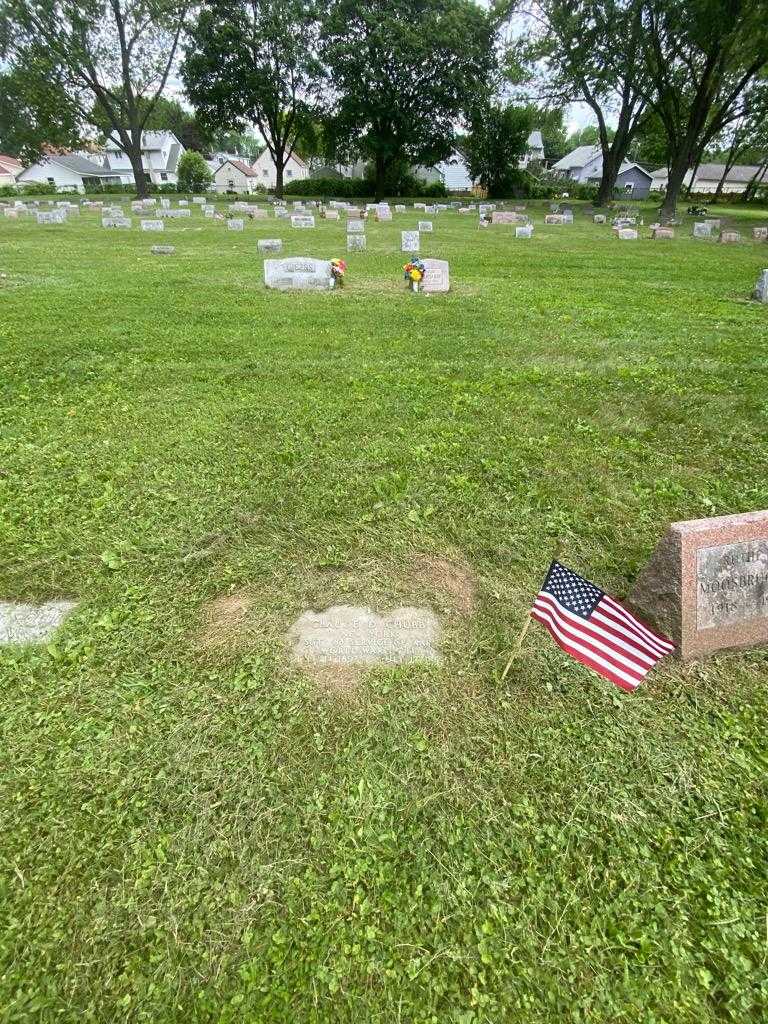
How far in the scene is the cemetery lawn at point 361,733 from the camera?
1811 millimetres

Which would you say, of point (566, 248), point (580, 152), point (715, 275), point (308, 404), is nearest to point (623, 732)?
point (308, 404)

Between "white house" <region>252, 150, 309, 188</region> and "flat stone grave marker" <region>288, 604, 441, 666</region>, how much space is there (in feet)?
285

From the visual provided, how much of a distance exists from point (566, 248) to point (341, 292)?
11.5 m

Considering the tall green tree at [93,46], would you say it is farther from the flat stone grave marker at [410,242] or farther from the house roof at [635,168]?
the house roof at [635,168]

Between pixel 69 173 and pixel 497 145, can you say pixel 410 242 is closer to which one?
pixel 497 145

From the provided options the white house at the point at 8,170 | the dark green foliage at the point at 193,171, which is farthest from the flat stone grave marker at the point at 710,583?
the white house at the point at 8,170

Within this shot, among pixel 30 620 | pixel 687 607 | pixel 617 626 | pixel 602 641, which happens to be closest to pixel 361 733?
pixel 602 641

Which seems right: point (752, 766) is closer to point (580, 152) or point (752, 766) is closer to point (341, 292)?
point (341, 292)

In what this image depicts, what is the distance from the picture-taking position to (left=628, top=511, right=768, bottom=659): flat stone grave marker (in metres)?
2.80

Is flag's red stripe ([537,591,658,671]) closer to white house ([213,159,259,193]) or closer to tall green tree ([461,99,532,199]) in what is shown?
tall green tree ([461,99,532,199])

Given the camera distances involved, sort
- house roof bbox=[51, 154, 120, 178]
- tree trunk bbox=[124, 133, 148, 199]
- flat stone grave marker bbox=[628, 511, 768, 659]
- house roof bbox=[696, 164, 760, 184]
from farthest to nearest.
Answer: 1. house roof bbox=[696, 164, 760, 184]
2. house roof bbox=[51, 154, 120, 178]
3. tree trunk bbox=[124, 133, 148, 199]
4. flat stone grave marker bbox=[628, 511, 768, 659]

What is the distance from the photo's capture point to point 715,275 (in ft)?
43.8

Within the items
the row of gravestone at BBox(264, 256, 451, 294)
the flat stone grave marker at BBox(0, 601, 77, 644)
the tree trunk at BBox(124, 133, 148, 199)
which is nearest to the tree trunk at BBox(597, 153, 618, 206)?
the tree trunk at BBox(124, 133, 148, 199)

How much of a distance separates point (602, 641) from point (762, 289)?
37.8ft
